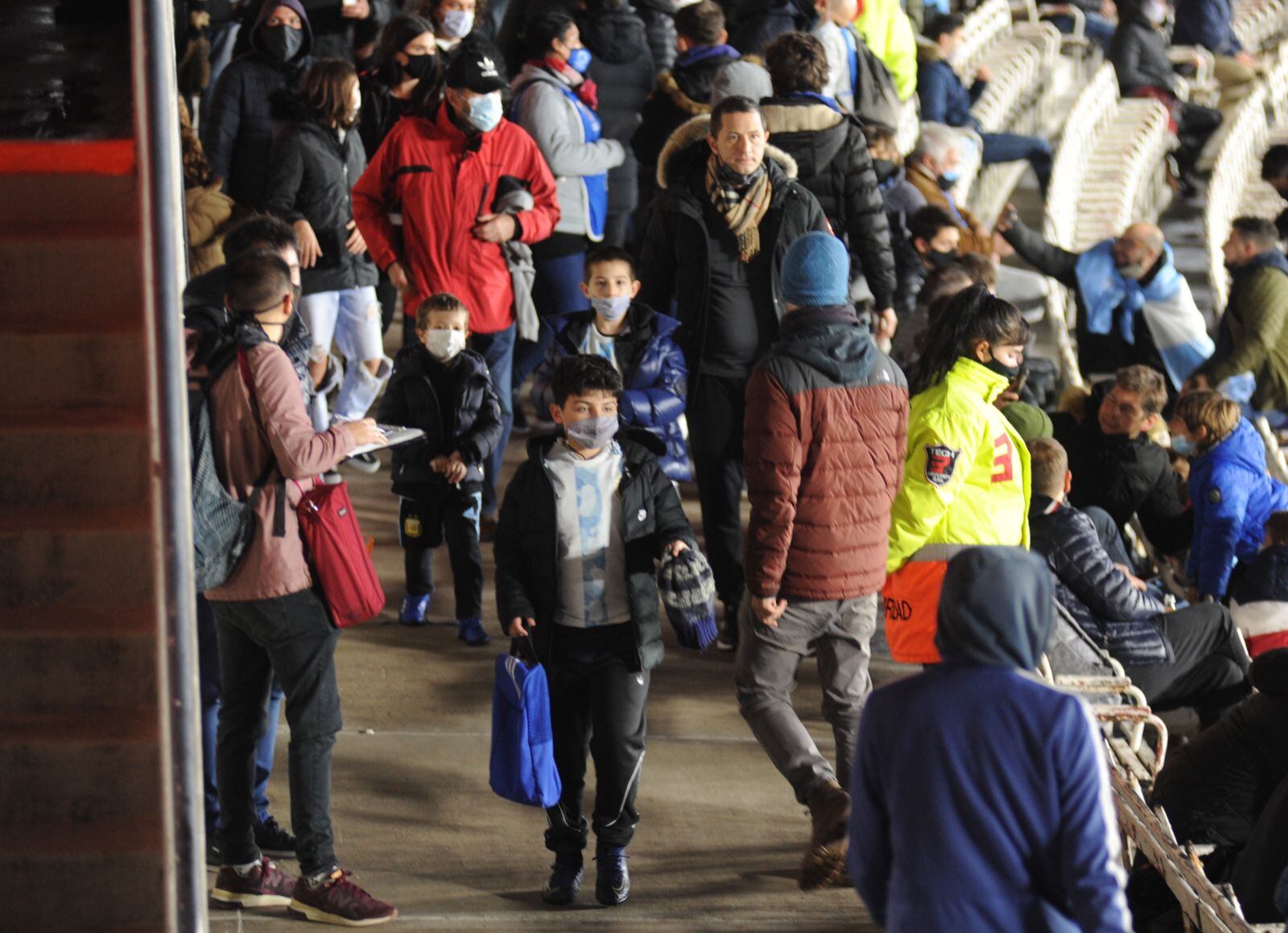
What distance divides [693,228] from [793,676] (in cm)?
206

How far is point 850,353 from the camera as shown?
5.80 m

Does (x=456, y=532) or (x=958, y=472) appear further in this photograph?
(x=456, y=532)

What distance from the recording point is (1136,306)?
34.1ft

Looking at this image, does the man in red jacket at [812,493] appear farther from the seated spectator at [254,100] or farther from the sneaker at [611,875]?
the seated spectator at [254,100]

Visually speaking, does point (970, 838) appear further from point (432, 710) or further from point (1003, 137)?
point (1003, 137)

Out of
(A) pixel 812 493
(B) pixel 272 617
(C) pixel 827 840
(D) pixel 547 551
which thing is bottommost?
(C) pixel 827 840

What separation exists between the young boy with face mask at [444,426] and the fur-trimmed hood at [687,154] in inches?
37.6

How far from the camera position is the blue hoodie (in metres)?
3.66

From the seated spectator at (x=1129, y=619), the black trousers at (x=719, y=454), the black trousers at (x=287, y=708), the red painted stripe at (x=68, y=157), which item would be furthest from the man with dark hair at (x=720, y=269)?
the red painted stripe at (x=68, y=157)

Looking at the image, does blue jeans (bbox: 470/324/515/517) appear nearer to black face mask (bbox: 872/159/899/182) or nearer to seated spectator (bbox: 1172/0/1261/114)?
black face mask (bbox: 872/159/899/182)

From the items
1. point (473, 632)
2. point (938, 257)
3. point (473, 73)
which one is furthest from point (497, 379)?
point (938, 257)

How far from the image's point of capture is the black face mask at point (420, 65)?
8.62 meters

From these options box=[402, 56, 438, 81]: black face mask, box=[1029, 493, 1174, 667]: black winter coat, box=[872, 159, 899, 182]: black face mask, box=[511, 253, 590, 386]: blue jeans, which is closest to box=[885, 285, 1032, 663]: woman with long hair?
box=[1029, 493, 1174, 667]: black winter coat

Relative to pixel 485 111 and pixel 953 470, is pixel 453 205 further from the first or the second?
pixel 953 470
